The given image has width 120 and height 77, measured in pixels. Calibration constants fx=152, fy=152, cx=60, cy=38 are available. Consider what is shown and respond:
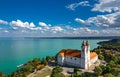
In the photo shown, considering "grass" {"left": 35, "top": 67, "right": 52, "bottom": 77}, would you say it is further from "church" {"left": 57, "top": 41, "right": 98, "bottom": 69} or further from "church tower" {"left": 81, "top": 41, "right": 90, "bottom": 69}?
"church tower" {"left": 81, "top": 41, "right": 90, "bottom": 69}

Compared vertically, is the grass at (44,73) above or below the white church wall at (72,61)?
below

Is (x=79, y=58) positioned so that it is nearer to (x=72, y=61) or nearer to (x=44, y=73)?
(x=72, y=61)

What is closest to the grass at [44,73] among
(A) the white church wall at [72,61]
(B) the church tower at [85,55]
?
(A) the white church wall at [72,61]

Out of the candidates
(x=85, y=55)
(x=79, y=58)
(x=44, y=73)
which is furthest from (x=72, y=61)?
(x=44, y=73)

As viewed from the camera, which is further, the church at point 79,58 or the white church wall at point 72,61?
the white church wall at point 72,61

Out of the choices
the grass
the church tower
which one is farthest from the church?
the grass

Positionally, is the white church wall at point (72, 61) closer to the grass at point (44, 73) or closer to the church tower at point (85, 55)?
the church tower at point (85, 55)

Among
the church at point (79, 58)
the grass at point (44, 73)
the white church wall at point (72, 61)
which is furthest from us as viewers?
the white church wall at point (72, 61)

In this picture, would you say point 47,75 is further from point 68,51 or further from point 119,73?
point 119,73

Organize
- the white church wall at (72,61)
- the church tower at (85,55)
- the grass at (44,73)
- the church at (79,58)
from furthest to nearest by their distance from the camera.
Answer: the white church wall at (72,61) → the church at (79,58) → the church tower at (85,55) → the grass at (44,73)
